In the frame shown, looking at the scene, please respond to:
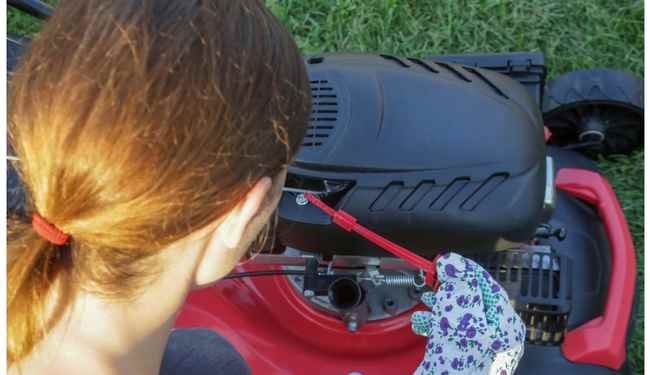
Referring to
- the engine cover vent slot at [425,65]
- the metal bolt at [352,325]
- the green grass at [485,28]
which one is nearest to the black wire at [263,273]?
the metal bolt at [352,325]

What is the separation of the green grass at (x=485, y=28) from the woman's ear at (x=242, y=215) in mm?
1095

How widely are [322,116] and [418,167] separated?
127mm

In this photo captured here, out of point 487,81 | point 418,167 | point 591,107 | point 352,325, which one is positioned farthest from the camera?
point 591,107

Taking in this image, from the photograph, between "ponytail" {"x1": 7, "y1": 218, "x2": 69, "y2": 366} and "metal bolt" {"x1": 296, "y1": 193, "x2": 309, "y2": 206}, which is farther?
"metal bolt" {"x1": 296, "y1": 193, "x2": 309, "y2": 206}

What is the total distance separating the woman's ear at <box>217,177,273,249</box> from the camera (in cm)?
64

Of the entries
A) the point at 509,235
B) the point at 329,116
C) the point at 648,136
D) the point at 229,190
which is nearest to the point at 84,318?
the point at 229,190

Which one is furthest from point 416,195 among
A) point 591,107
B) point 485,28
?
point 485,28

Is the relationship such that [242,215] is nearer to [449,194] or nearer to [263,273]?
[449,194]

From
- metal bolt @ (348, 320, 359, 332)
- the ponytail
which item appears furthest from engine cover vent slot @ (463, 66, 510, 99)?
the ponytail

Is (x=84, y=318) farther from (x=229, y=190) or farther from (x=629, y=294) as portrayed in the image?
(x=629, y=294)

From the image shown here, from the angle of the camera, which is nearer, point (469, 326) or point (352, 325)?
point (469, 326)

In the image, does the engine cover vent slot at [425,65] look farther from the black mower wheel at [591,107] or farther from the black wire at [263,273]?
the black mower wheel at [591,107]

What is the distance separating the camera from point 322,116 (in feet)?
3.11

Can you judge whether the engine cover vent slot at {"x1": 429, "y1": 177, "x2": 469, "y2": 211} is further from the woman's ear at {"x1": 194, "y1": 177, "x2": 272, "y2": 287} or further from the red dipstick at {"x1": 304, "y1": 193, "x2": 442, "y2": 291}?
the woman's ear at {"x1": 194, "y1": 177, "x2": 272, "y2": 287}
